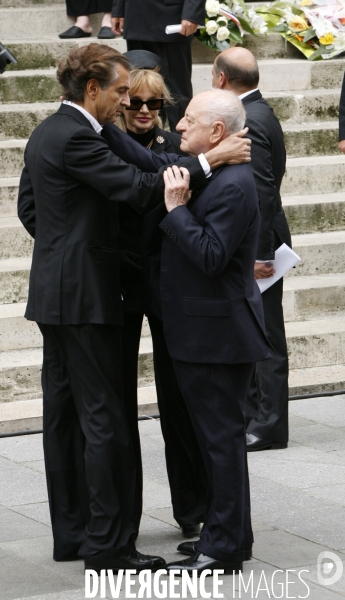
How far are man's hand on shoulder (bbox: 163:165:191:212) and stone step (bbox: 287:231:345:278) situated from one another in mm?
4202

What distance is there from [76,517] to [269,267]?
1.92m

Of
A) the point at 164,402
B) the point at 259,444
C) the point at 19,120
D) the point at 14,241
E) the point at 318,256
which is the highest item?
the point at 19,120

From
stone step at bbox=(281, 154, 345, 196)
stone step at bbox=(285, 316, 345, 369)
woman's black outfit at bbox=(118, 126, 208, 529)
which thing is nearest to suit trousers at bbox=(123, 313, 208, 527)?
woman's black outfit at bbox=(118, 126, 208, 529)

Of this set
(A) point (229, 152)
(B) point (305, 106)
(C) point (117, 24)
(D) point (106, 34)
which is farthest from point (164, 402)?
(D) point (106, 34)

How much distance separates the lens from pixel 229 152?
159 inches

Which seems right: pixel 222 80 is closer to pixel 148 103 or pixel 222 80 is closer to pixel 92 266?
pixel 148 103

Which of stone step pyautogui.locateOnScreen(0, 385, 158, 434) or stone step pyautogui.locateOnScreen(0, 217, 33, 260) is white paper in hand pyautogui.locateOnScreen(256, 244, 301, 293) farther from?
stone step pyautogui.locateOnScreen(0, 217, 33, 260)

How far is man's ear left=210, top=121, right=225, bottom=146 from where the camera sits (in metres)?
4.05

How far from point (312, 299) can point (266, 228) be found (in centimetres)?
222

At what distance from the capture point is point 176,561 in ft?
14.1

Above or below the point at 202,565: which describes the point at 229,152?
above

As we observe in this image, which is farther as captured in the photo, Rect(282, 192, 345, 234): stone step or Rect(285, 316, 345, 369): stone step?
Rect(282, 192, 345, 234): stone step

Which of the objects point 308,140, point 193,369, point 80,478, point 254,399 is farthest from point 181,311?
point 308,140

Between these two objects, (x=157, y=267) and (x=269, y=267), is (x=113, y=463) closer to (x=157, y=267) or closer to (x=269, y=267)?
(x=157, y=267)
